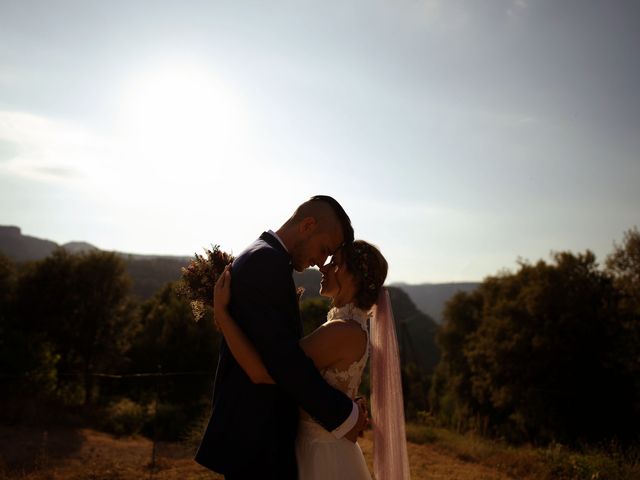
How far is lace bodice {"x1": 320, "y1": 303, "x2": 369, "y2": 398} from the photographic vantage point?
300cm

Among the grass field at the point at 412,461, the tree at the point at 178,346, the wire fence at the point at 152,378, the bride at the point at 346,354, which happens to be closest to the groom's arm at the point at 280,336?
the bride at the point at 346,354

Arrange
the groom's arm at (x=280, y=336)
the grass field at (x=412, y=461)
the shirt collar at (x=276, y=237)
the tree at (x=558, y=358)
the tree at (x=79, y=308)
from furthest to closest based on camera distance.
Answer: the tree at (x=79, y=308) → the tree at (x=558, y=358) → the grass field at (x=412, y=461) → the shirt collar at (x=276, y=237) → the groom's arm at (x=280, y=336)

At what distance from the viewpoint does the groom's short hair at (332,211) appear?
10.1 ft

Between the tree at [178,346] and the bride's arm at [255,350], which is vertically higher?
the bride's arm at [255,350]

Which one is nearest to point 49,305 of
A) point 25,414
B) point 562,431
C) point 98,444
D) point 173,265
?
point 25,414

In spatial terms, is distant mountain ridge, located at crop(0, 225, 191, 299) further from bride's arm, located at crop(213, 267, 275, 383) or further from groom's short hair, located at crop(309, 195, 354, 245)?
bride's arm, located at crop(213, 267, 275, 383)

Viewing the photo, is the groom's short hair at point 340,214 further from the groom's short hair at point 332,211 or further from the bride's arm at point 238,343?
the bride's arm at point 238,343

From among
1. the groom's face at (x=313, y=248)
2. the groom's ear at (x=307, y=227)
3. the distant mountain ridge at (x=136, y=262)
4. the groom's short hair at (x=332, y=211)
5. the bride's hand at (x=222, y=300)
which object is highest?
the distant mountain ridge at (x=136, y=262)

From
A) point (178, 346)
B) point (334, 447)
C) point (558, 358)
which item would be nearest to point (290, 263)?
point (334, 447)

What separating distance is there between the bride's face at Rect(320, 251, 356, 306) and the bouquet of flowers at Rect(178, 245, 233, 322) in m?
0.78

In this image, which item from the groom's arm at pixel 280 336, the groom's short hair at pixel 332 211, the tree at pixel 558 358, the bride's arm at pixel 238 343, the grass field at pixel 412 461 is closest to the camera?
the groom's arm at pixel 280 336

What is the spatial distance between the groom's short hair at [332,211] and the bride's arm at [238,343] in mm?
664

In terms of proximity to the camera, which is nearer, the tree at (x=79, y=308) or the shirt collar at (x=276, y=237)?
the shirt collar at (x=276, y=237)

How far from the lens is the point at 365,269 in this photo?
10.3 feet
